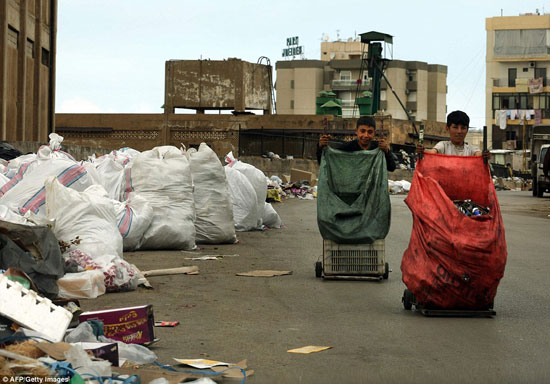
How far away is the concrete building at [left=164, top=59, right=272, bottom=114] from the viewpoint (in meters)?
54.2

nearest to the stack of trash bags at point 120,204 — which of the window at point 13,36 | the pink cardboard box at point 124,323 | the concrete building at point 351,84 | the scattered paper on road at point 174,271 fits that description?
the scattered paper on road at point 174,271

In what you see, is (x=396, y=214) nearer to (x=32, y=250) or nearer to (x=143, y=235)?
(x=143, y=235)

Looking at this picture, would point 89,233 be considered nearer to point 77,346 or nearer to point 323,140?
point 323,140

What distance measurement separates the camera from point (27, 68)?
28.0m

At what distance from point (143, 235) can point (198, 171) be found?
157cm

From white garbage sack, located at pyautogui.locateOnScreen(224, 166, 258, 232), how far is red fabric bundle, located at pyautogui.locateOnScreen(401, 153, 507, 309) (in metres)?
6.71

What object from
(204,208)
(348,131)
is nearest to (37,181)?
(204,208)

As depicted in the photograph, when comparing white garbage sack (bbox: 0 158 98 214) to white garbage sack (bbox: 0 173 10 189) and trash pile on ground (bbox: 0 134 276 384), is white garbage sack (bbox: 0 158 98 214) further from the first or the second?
white garbage sack (bbox: 0 173 10 189)

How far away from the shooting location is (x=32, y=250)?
248 inches

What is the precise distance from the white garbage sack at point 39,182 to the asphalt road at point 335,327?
102cm

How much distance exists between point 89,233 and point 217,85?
156 ft

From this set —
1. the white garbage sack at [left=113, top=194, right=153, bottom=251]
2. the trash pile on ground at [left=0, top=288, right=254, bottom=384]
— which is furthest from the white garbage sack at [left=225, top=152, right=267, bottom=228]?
the trash pile on ground at [left=0, top=288, right=254, bottom=384]

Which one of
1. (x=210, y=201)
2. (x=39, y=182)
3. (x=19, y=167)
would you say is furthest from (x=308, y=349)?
(x=210, y=201)

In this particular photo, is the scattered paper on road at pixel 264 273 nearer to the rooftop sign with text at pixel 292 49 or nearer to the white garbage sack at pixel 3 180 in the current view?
the white garbage sack at pixel 3 180
